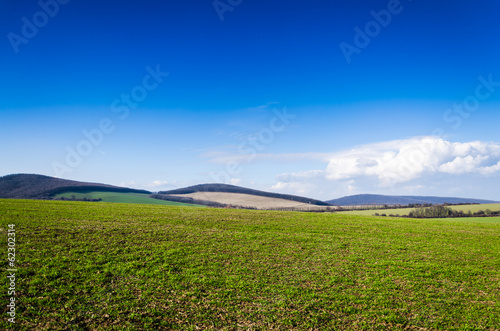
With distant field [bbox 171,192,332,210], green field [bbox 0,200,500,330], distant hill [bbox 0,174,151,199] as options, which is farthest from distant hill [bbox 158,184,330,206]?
green field [bbox 0,200,500,330]

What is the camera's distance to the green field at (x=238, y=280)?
33.3 feet

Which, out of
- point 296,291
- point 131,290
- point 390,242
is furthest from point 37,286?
point 390,242

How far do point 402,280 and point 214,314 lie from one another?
9.82 m

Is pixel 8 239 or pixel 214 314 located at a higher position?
pixel 8 239

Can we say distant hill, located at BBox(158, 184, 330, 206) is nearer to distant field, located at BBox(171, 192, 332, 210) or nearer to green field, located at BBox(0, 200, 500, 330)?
distant field, located at BBox(171, 192, 332, 210)

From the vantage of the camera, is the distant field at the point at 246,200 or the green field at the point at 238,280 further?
the distant field at the point at 246,200

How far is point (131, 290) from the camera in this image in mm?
11781

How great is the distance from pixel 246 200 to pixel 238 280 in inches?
4397

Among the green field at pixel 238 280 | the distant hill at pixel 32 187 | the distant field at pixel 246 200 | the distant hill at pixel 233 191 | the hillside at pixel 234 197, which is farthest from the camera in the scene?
the distant hill at pixel 233 191

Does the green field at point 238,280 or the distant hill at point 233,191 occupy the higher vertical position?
the distant hill at point 233,191

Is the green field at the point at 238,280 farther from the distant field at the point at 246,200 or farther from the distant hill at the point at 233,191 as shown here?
the distant hill at the point at 233,191


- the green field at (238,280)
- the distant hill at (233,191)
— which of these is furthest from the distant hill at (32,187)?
the green field at (238,280)

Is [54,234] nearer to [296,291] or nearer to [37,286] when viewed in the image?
[37,286]

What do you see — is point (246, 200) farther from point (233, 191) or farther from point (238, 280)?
point (238, 280)
